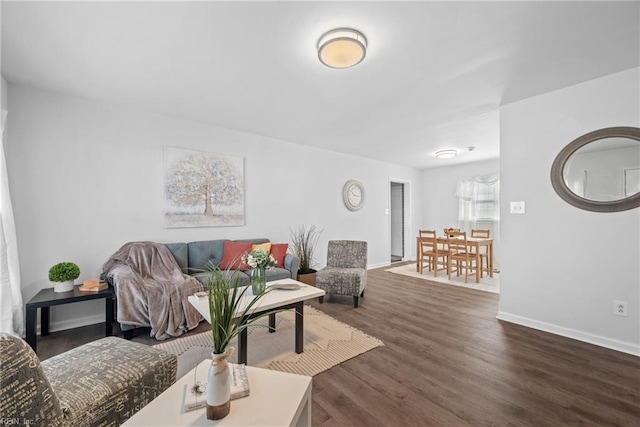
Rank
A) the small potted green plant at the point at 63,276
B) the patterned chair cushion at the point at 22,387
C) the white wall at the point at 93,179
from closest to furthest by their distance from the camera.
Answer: the patterned chair cushion at the point at 22,387
the small potted green plant at the point at 63,276
the white wall at the point at 93,179

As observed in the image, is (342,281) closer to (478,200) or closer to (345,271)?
(345,271)

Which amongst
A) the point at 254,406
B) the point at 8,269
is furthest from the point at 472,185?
the point at 8,269

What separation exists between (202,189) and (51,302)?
185cm

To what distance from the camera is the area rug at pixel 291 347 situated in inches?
82.6

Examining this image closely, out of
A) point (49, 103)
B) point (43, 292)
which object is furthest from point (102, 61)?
point (43, 292)

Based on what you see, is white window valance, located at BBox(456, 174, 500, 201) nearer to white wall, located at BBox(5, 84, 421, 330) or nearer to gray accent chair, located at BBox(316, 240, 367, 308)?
gray accent chair, located at BBox(316, 240, 367, 308)

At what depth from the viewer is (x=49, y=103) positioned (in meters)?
2.71

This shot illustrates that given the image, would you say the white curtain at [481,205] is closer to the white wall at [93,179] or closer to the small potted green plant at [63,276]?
the white wall at [93,179]

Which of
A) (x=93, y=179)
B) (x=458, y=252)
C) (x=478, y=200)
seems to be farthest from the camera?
(x=478, y=200)

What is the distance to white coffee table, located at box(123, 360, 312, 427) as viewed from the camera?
2.86 feet

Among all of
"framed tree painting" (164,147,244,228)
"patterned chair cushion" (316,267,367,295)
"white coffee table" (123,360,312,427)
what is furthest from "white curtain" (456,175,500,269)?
"white coffee table" (123,360,312,427)

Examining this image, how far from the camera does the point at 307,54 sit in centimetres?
205

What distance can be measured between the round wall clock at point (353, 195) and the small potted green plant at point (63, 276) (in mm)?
4109

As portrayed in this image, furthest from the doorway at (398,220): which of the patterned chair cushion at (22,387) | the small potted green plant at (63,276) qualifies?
the patterned chair cushion at (22,387)
